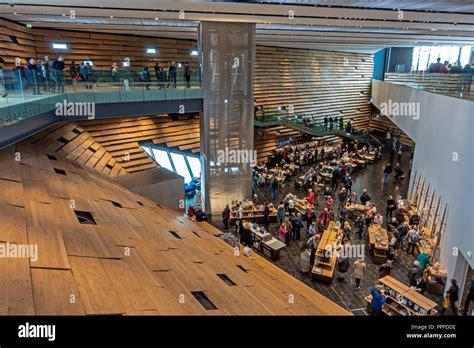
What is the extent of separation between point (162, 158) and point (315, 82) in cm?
1320

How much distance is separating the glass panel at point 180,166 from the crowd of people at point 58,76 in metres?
5.61

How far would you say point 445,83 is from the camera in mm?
11570

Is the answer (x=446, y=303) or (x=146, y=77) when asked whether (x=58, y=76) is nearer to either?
(x=146, y=77)

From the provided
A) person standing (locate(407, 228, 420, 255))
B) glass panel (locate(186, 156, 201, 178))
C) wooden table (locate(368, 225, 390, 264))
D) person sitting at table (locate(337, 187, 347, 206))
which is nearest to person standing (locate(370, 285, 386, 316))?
wooden table (locate(368, 225, 390, 264))

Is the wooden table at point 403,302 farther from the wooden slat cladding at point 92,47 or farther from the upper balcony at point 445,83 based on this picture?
the wooden slat cladding at point 92,47

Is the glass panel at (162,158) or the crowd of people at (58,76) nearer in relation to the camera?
the crowd of people at (58,76)

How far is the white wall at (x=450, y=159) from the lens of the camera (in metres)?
8.20

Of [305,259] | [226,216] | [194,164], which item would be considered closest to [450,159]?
[305,259]

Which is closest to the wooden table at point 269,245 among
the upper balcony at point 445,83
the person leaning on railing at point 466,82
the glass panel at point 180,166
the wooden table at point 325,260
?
the wooden table at point 325,260

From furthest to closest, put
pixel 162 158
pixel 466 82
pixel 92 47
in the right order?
pixel 162 158 < pixel 92 47 < pixel 466 82

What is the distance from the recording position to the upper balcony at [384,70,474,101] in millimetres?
9537

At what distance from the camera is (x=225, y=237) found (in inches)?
409

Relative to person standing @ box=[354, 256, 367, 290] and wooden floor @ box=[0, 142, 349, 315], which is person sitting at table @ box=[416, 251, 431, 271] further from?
wooden floor @ box=[0, 142, 349, 315]
